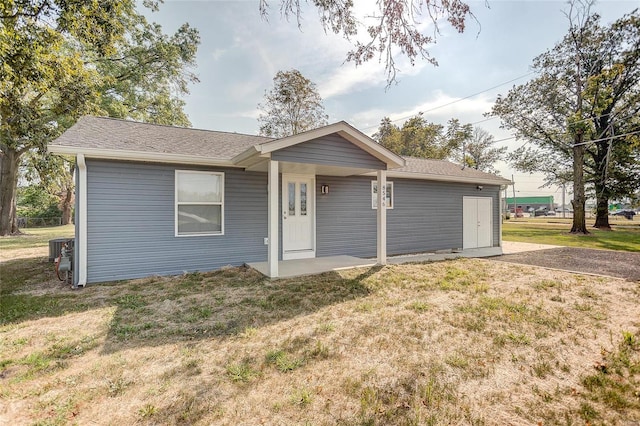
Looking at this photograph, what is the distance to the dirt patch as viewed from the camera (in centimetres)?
696

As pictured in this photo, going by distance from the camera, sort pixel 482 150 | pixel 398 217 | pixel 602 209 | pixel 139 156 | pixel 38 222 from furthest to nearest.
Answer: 1. pixel 482 150
2. pixel 38 222
3. pixel 602 209
4. pixel 398 217
5. pixel 139 156

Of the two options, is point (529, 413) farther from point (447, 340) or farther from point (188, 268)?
point (188, 268)

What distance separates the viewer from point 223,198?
691cm

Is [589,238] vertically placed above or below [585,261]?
above

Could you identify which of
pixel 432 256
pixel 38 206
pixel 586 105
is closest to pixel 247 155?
pixel 432 256

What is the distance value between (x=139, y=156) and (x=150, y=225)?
1457mm

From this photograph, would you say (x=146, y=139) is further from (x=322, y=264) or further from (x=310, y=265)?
(x=322, y=264)

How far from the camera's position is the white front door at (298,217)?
7734mm

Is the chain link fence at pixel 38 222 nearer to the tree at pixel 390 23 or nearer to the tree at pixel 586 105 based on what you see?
the tree at pixel 390 23

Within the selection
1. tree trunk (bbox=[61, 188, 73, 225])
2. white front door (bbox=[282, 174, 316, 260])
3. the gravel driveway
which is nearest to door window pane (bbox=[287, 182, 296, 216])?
white front door (bbox=[282, 174, 316, 260])

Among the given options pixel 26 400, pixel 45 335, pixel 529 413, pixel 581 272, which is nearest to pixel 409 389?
pixel 529 413

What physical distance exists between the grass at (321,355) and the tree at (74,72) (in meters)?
4.67

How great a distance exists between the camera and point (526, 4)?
5.84 m

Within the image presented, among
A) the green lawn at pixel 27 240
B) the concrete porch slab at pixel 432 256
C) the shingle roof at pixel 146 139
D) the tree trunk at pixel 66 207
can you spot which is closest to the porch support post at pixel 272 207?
the shingle roof at pixel 146 139
